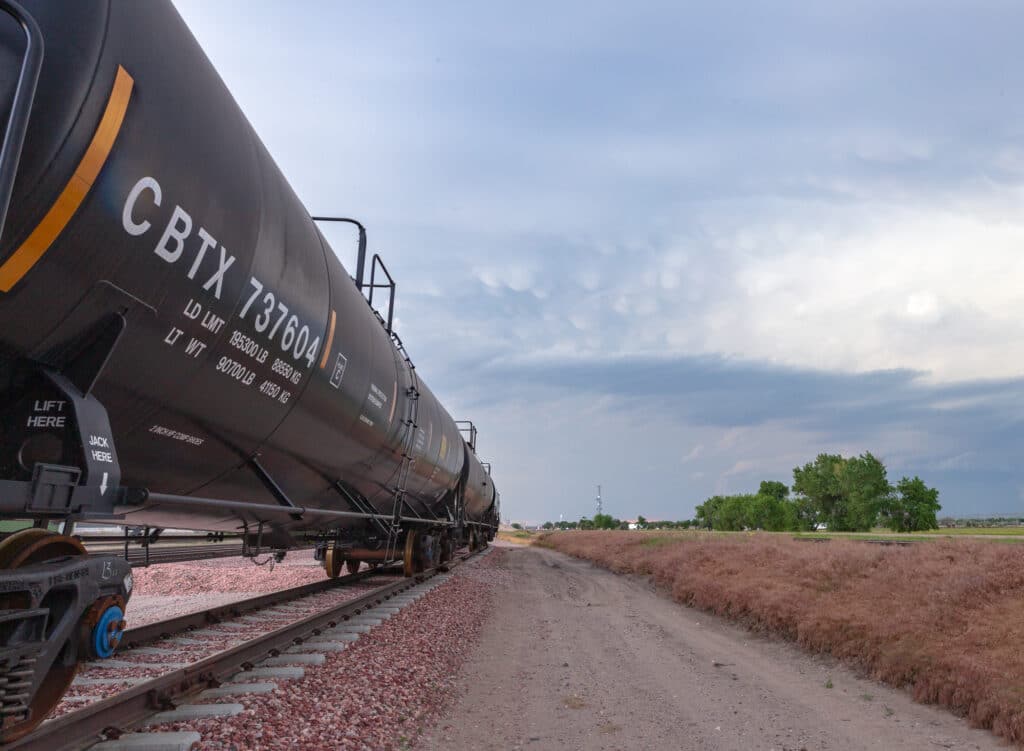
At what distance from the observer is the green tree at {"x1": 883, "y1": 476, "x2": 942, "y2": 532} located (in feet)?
286

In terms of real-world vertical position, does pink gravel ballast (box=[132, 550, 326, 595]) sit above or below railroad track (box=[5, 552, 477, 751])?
below

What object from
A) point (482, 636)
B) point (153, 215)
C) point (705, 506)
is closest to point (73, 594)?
point (153, 215)

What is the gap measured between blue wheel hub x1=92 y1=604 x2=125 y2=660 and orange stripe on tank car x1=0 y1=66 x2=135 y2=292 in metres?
1.86

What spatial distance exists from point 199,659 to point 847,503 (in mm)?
104969

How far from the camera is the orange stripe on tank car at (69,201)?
9.94ft

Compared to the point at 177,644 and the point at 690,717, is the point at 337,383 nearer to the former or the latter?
the point at 177,644

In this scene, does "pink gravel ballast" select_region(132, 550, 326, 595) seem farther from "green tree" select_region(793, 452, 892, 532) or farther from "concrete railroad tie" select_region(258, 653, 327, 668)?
"green tree" select_region(793, 452, 892, 532)

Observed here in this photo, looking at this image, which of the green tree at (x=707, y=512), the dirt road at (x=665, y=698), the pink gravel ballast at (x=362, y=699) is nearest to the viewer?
the pink gravel ballast at (x=362, y=699)

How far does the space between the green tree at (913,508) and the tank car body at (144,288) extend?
3968 inches

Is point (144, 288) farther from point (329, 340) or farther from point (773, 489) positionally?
point (773, 489)

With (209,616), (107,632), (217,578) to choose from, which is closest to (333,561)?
(217,578)

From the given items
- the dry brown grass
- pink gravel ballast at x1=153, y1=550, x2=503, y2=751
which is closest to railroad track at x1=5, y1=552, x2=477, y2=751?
pink gravel ballast at x1=153, y1=550, x2=503, y2=751

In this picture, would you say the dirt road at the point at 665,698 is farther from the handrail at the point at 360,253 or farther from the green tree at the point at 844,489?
the green tree at the point at 844,489

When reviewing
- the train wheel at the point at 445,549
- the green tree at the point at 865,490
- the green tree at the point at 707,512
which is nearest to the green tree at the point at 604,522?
the green tree at the point at 707,512
